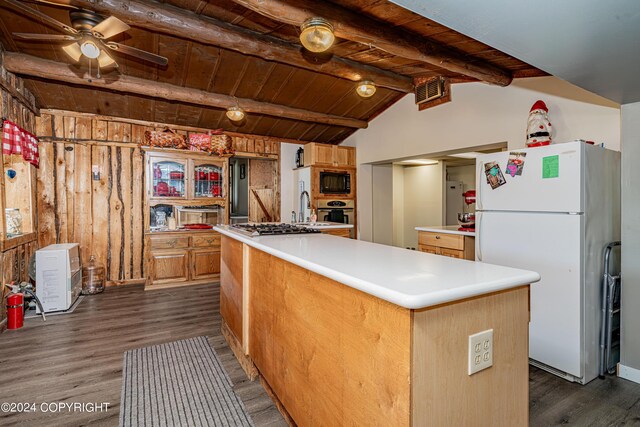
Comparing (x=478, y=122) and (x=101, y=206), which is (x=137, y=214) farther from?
(x=478, y=122)

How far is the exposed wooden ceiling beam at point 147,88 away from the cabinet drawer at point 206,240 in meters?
1.96

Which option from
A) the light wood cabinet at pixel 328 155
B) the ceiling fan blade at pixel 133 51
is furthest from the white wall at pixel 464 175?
the ceiling fan blade at pixel 133 51

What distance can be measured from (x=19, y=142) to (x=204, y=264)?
2625 millimetres

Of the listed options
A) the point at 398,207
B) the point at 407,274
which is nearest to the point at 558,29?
the point at 407,274

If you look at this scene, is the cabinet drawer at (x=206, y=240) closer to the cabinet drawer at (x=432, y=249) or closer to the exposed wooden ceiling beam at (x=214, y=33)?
the exposed wooden ceiling beam at (x=214, y=33)

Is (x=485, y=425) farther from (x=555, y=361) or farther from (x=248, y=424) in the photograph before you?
(x=555, y=361)

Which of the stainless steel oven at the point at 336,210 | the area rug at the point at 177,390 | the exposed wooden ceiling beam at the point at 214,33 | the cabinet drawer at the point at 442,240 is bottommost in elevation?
the area rug at the point at 177,390

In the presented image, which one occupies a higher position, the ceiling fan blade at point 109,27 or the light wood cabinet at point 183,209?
the ceiling fan blade at point 109,27

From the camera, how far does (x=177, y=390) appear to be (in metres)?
2.16

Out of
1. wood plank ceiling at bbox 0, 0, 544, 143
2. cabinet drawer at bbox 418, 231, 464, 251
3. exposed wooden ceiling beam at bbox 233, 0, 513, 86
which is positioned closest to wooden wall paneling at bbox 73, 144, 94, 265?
wood plank ceiling at bbox 0, 0, 544, 143

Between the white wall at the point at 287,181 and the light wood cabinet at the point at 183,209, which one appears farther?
the white wall at the point at 287,181

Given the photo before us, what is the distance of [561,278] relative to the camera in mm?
2338

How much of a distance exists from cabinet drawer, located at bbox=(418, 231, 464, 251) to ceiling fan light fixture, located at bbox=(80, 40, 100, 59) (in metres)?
3.74

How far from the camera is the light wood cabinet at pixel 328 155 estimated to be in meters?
5.56
